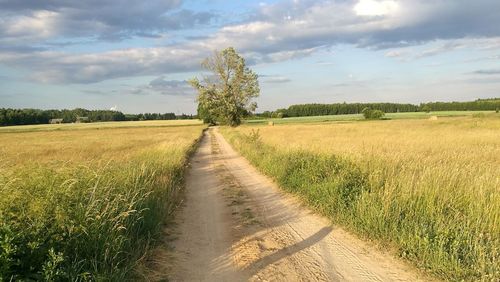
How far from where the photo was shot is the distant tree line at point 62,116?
126m

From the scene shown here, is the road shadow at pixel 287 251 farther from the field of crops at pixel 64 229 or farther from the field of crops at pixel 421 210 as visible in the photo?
the field of crops at pixel 64 229

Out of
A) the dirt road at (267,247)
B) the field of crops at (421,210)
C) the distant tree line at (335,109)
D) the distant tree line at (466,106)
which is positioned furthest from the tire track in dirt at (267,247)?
the distant tree line at (335,109)

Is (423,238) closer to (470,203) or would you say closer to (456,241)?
(456,241)

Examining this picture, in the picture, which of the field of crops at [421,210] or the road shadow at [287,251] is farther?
the road shadow at [287,251]

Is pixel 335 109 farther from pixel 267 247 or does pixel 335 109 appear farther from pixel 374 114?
pixel 267 247

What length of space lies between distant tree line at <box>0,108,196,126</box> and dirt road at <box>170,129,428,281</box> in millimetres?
135039

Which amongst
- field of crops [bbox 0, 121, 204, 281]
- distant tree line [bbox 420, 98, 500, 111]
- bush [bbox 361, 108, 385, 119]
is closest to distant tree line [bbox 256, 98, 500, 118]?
distant tree line [bbox 420, 98, 500, 111]

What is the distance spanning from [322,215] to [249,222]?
1.69m

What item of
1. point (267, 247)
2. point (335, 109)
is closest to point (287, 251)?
point (267, 247)

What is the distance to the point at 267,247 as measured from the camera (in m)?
6.89

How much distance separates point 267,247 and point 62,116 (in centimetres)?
16020

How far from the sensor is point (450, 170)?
9.30 metres

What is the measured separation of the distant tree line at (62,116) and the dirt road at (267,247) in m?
135

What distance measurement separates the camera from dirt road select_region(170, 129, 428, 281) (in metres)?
5.65
